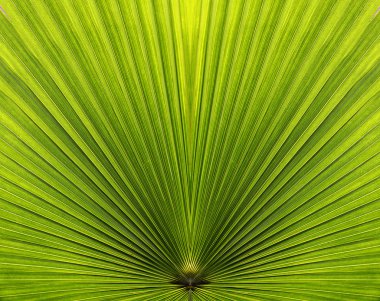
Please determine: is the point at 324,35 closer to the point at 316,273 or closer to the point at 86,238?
the point at 316,273

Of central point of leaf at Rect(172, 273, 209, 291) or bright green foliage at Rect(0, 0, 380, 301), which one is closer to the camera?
bright green foliage at Rect(0, 0, 380, 301)

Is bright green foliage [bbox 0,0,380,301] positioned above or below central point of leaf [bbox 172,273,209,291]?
above

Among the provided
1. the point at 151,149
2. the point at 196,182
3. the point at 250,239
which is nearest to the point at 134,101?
the point at 151,149

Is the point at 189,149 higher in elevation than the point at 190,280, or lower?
higher

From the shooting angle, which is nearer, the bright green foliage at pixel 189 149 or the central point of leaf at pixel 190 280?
the bright green foliage at pixel 189 149

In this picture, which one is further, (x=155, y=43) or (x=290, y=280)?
(x=290, y=280)

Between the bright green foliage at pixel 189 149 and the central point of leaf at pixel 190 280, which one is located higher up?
the bright green foliage at pixel 189 149

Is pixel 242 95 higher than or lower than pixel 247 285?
higher

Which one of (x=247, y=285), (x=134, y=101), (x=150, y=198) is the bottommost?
(x=247, y=285)
